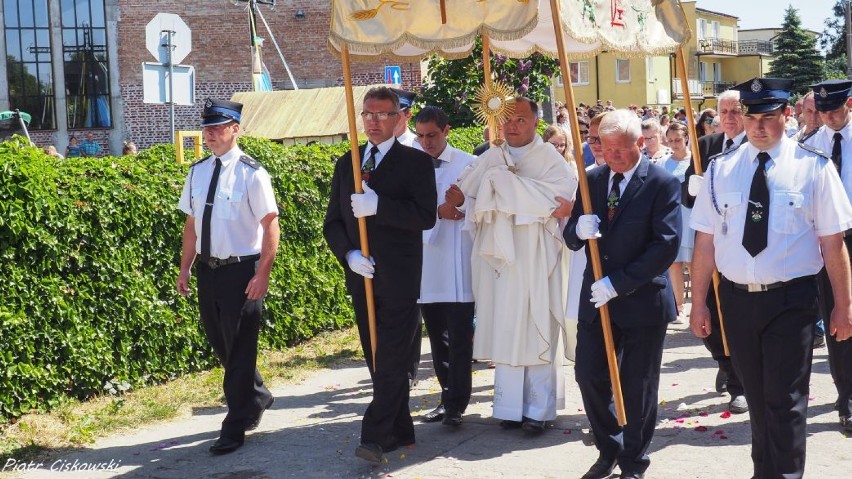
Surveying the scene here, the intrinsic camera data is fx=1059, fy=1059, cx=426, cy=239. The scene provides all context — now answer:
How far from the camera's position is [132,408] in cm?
771

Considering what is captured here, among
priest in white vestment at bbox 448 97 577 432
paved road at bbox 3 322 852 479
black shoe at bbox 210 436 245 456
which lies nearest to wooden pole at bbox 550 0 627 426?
paved road at bbox 3 322 852 479

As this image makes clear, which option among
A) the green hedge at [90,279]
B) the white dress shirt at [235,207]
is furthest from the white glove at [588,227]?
the green hedge at [90,279]

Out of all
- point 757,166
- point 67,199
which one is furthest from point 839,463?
point 67,199

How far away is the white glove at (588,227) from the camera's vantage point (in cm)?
579

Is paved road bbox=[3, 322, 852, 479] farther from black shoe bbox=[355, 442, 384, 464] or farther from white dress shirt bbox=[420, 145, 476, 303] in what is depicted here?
white dress shirt bbox=[420, 145, 476, 303]

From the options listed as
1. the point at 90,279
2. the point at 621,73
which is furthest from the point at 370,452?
the point at 621,73

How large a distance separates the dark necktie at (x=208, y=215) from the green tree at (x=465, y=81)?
1018cm

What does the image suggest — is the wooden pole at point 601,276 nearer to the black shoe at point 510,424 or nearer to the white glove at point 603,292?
the white glove at point 603,292

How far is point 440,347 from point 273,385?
1.81 meters

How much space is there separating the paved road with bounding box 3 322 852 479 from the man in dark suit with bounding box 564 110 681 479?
34 cm

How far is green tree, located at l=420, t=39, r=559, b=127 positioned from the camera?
1680 cm

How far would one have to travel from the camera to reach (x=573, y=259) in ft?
23.7

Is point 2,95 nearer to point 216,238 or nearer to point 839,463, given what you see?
point 216,238

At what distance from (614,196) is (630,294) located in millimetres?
560
